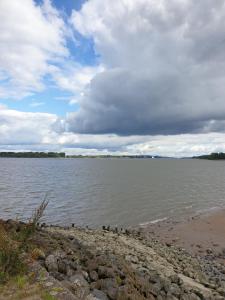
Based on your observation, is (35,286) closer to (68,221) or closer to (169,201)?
(68,221)

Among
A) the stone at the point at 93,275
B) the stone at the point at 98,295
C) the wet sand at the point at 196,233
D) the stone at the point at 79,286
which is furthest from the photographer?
the wet sand at the point at 196,233

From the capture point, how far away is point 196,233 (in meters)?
21.8

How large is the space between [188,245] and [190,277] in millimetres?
7314

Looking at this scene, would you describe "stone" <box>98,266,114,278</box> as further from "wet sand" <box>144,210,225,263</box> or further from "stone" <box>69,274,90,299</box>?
"wet sand" <box>144,210,225,263</box>

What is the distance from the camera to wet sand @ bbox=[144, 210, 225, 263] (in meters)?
18.3

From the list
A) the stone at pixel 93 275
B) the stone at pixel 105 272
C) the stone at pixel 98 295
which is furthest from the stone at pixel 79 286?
Answer: the stone at pixel 105 272

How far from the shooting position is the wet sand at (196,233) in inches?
719

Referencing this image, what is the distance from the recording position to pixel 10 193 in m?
37.7

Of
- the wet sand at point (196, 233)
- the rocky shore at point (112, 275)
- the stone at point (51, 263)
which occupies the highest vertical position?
the stone at point (51, 263)

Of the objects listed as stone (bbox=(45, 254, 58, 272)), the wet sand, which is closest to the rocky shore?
stone (bbox=(45, 254, 58, 272))

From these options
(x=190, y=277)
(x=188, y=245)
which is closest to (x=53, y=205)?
(x=188, y=245)

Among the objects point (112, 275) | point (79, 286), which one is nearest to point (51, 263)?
point (79, 286)

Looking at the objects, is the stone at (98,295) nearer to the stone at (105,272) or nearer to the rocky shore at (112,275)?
the rocky shore at (112,275)

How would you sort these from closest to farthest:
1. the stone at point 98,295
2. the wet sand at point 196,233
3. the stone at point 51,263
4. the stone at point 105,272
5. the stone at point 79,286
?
the stone at point 79,286, the stone at point 98,295, the stone at point 51,263, the stone at point 105,272, the wet sand at point 196,233
